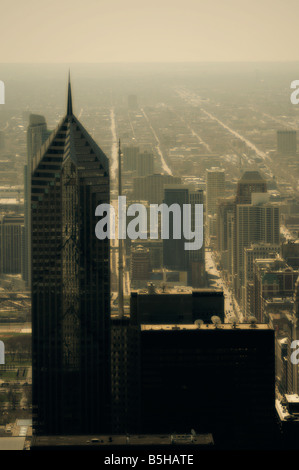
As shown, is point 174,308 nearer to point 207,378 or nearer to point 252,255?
point 207,378

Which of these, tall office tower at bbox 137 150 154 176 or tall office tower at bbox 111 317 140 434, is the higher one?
tall office tower at bbox 137 150 154 176

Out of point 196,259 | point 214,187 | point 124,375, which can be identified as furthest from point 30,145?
point 214,187

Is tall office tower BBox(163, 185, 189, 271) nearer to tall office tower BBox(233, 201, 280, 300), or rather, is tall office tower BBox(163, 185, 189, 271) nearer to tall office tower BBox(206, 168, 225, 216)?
tall office tower BBox(206, 168, 225, 216)

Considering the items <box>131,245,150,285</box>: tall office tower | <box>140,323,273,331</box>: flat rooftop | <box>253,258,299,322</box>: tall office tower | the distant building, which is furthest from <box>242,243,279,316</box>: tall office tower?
<box>140,323,273,331</box>: flat rooftop

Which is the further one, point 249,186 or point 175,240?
point 249,186
